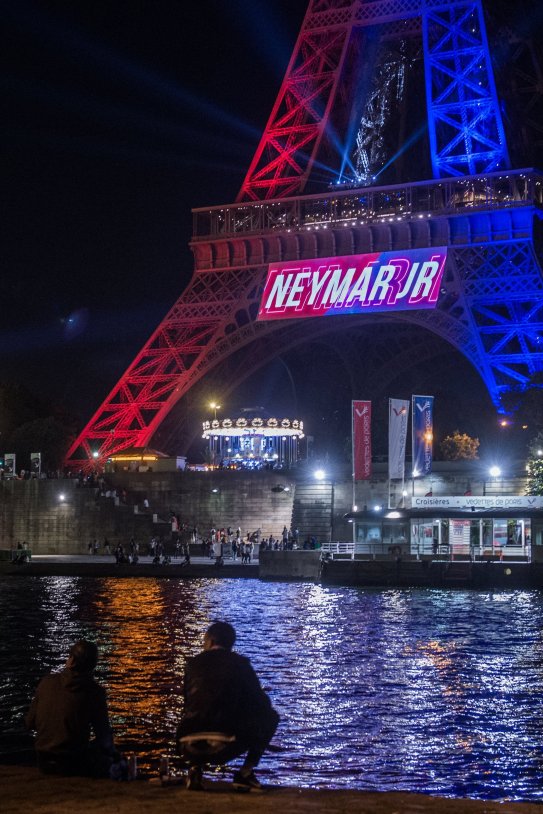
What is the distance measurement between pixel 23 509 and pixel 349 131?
3325cm

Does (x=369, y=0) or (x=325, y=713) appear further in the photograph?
(x=369, y=0)

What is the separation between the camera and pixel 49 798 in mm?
10570

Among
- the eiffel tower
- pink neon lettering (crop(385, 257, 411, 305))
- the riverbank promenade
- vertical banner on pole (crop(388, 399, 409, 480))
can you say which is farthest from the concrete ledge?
the riverbank promenade

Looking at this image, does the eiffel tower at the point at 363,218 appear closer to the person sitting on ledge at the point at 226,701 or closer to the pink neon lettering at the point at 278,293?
the pink neon lettering at the point at 278,293

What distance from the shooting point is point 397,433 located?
180ft

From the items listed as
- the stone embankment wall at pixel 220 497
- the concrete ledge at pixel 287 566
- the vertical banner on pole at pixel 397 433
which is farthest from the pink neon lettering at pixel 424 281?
the concrete ledge at pixel 287 566

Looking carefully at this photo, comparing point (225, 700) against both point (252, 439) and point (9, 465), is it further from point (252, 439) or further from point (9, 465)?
point (252, 439)

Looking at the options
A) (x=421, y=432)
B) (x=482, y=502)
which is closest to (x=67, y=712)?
(x=482, y=502)

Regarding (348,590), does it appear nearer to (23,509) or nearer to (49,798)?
(23,509)

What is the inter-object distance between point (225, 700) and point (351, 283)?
203ft

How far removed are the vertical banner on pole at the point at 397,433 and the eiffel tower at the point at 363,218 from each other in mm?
10042

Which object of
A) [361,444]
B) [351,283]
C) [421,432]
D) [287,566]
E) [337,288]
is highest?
[351,283]

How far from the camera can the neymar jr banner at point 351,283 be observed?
6875cm

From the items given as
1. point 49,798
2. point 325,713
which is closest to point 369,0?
point 325,713
